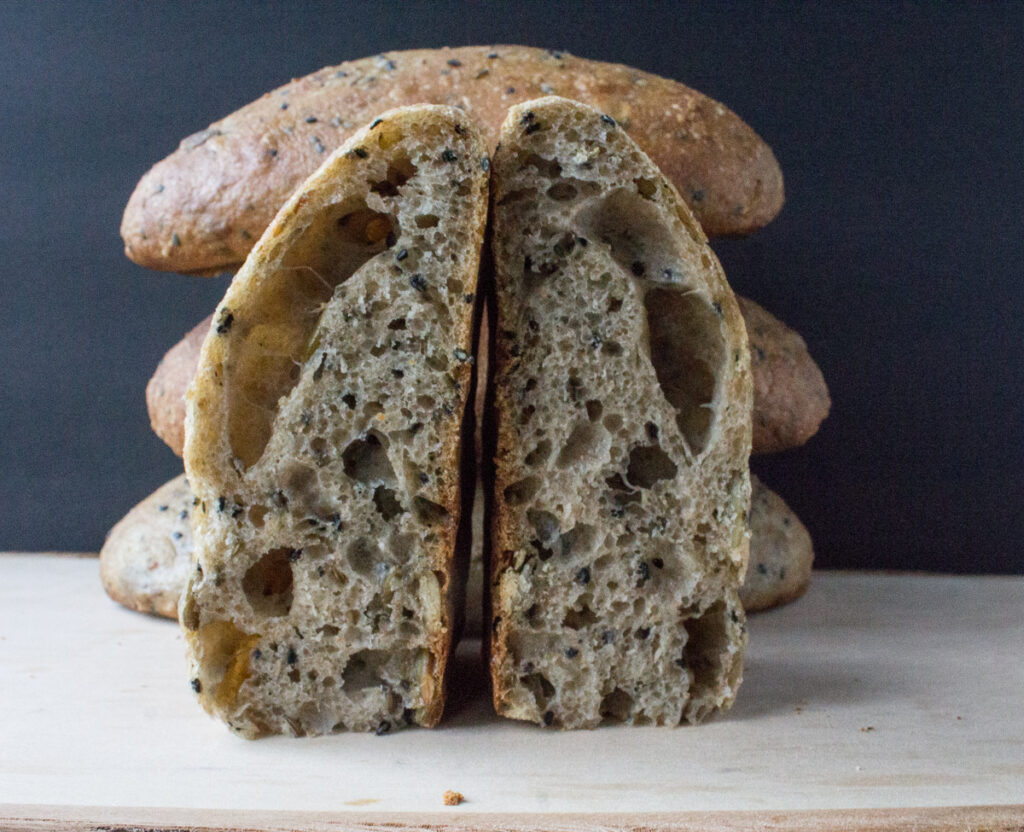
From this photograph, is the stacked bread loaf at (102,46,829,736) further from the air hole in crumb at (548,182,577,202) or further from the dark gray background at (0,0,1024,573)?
the dark gray background at (0,0,1024,573)

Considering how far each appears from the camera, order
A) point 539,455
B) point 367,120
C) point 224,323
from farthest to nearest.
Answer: point 367,120, point 539,455, point 224,323

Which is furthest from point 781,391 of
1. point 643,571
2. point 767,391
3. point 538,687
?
point 538,687

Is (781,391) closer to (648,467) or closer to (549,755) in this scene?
(648,467)

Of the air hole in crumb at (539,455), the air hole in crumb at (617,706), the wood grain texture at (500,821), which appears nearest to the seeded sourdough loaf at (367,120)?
the air hole in crumb at (539,455)

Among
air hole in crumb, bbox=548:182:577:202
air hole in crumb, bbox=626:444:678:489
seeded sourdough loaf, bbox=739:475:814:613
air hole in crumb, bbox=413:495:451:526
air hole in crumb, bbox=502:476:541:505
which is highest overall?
air hole in crumb, bbox=548:182:577:202

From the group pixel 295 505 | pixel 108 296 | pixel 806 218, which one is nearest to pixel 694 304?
pixel 295 505

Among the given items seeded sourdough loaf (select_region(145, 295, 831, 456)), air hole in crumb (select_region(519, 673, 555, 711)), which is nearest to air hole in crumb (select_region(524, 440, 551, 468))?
air hole in crumb (select_region(519, 673, 555, 711))

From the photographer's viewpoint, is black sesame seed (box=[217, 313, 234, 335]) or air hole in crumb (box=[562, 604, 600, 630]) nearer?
black sesame seed (box=[217, 313, 234, 335])
